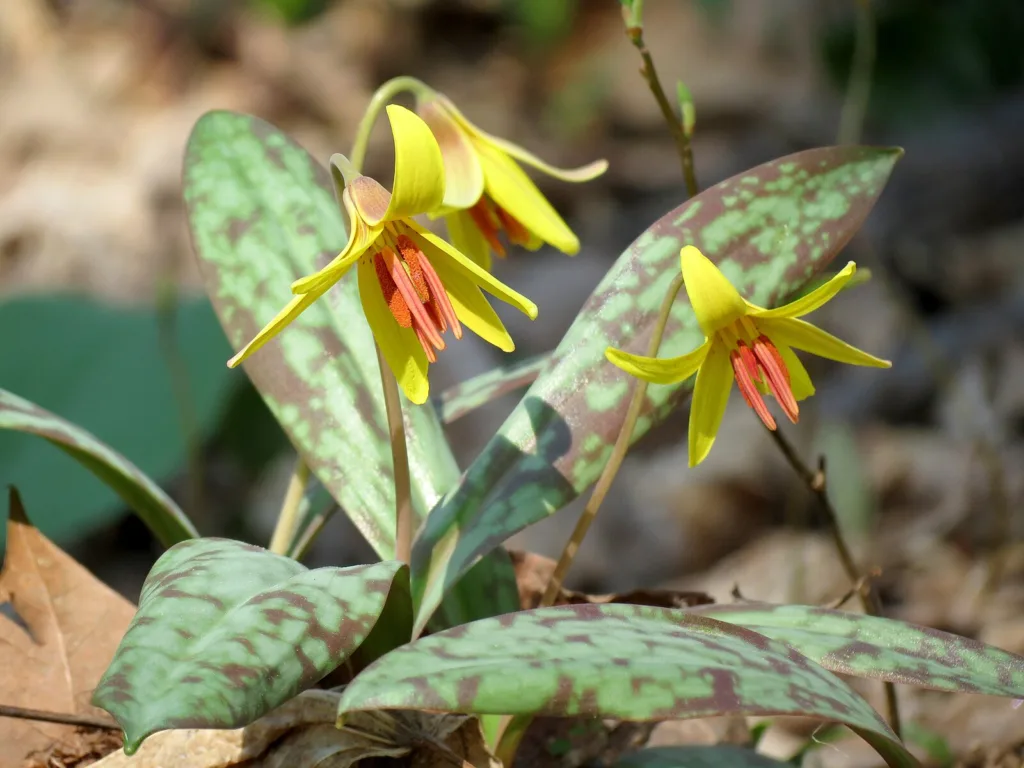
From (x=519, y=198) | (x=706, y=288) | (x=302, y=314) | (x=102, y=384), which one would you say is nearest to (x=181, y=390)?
(x=102, y=384)

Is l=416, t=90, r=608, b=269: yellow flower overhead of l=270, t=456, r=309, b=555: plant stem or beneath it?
overhead

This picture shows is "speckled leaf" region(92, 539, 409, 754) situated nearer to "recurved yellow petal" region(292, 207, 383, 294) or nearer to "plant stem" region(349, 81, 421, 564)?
"plant stem" region(349, 81, 421, 564)

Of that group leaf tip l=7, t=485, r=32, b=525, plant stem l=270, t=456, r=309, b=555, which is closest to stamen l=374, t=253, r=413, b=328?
plant stem l=270, t=456, r=309, b=555

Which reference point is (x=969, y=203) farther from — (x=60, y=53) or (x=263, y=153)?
(x=60, y=53)

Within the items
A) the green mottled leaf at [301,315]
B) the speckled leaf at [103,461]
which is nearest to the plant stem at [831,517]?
the green mottled leaf at [301,315]

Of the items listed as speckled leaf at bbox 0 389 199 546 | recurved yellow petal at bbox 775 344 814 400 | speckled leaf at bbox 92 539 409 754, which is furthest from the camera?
speckled leaf at bbox 0 389 199 546

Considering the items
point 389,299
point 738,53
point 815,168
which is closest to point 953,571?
point 815,168
